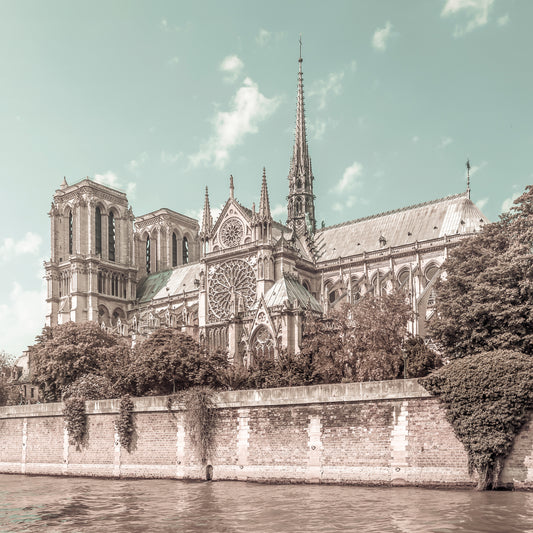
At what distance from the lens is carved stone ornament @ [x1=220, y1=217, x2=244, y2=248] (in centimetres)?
6725

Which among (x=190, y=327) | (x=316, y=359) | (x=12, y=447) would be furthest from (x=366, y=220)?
(x=12, y=447)

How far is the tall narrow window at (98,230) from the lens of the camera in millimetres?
86750

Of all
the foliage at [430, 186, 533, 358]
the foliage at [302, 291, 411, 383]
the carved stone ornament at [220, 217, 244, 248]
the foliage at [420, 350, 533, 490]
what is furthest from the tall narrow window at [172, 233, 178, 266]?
the foliage at [420, 350, 533, 490]

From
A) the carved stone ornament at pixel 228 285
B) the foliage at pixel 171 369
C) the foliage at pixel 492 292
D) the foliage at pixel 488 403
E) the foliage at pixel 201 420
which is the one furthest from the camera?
the carved stone ornament at pixel 228 285

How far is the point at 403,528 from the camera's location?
18.1 meters

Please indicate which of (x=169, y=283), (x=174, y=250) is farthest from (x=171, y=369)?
(x=174, y=250)

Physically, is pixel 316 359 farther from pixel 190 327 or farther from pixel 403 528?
pixel 190 327

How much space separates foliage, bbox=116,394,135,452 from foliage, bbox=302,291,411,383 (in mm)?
9226

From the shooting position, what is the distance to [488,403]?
22906mm

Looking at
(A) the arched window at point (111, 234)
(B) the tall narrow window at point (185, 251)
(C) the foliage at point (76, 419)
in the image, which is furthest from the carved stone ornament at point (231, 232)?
(B) the tall narrow window at point (185, 251)

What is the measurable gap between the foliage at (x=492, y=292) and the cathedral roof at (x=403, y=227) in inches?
1084

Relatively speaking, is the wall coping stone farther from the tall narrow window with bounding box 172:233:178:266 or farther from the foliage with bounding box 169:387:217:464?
the tall narrow window with bounding box 172:233:178:266

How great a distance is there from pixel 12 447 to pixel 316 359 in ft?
53.0

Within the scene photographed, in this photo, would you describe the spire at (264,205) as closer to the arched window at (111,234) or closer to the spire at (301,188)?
the spire at (301,188)
